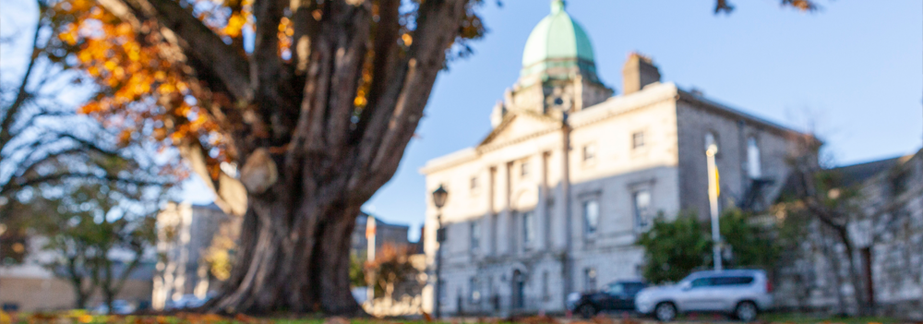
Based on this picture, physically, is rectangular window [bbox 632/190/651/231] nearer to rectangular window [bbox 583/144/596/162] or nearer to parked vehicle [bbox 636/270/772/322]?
rectangular window [bbox 583/144/596/162]

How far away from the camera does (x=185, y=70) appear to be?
438 inches

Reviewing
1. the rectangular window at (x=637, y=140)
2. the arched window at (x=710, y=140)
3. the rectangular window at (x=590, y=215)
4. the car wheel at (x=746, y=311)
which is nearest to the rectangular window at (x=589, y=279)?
→ the rectangular window at (x=590, y=215)

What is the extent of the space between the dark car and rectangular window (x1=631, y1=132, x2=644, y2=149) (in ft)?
40.2

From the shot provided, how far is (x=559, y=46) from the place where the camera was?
49750 mm

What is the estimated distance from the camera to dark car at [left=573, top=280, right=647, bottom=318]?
26.4 m

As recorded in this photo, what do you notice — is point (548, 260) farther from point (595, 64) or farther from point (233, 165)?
point (233, 165)

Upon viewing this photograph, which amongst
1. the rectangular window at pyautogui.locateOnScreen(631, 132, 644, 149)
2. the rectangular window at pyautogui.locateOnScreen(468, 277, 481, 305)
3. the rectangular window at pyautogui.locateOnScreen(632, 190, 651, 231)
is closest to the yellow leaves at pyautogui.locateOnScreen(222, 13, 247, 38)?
the rectangular window at pyautogui.locateOnScreen(632, 190, 651, 231)

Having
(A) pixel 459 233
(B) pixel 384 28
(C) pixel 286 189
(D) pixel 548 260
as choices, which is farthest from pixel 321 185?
(A) pixel 459 233

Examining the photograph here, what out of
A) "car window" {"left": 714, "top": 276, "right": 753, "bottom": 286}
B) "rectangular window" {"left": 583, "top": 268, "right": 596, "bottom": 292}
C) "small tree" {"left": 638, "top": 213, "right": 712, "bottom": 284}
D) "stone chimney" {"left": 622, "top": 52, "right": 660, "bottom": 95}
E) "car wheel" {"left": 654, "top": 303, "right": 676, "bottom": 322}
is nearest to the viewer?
"car window" {"left": 714, "top": 276, "right": 753, "bottom": 286}

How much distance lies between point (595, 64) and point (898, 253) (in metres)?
33.2

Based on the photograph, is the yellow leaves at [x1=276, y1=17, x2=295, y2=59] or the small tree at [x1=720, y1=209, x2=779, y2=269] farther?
the small tree at [x1=720, y1=209, x2=779, y2=269]

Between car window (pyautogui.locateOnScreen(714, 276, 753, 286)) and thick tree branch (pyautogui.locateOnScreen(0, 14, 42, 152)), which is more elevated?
thick tree branch (pyautogui.locateOnScreen(0, 14, 42, 152))

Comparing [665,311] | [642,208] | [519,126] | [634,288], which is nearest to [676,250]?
[634,288]

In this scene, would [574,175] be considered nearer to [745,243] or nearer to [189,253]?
[745,243]
